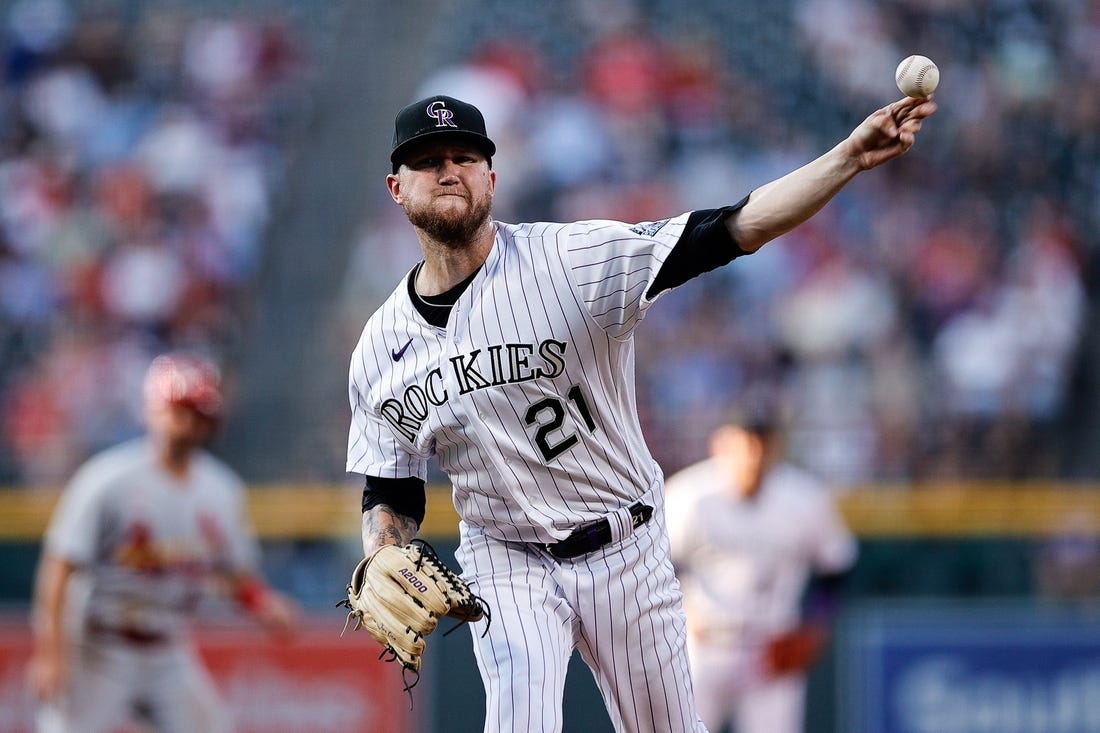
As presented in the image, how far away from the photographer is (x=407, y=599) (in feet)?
12.8

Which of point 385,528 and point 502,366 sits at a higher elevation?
point 502,366

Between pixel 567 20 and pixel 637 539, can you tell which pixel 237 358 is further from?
pixel 637 539

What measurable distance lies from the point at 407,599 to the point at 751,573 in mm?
4056

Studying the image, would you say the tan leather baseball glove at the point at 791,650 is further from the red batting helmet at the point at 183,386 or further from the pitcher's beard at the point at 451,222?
the pitcher's beard at the point at 451,222

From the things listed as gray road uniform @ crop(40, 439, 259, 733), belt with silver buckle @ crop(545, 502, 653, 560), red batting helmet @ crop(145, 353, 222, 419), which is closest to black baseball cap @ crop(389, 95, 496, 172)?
belt with silver buckle @ crop(545, 502, 653, 560)

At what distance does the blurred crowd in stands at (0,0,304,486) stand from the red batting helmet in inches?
121

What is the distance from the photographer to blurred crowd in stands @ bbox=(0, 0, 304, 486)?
10469 mm

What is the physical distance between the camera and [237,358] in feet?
36.5

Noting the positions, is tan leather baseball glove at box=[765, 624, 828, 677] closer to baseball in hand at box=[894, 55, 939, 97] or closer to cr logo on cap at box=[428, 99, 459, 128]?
cr logo on cap at box=[428, 99, 459, 128]

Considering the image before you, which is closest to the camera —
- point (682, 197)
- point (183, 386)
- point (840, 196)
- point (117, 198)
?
point (183, 386)

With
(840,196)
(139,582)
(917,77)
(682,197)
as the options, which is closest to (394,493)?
(917,77)

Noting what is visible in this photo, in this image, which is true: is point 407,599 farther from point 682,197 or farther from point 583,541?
point 682,197

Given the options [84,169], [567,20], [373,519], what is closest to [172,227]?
[84,169]

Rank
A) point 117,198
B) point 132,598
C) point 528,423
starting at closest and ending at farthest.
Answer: point 528,423 < point 132,598 < point 117,198
